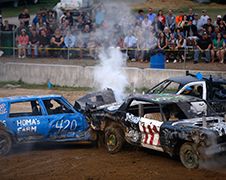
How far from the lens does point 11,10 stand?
39.3 m

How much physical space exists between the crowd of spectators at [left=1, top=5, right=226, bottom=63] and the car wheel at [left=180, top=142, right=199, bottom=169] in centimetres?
1115

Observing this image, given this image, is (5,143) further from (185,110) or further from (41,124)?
(185,110)

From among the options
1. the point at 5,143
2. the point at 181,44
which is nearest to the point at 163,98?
the point at 5,143

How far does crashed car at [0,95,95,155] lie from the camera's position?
13.6 meters

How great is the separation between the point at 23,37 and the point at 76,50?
267cm

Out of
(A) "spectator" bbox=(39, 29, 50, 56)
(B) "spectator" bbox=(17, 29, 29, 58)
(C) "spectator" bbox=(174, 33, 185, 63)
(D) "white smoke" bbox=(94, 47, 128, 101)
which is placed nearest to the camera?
(D) "white smoke" bbox=(94, 47, 128, 101)

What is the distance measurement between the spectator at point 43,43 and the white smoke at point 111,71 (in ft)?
10.7

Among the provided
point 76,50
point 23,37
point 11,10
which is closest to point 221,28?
point 76,50

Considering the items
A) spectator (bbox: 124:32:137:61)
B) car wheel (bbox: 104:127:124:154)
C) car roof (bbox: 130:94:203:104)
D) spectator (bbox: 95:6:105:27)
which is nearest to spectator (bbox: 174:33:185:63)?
spectator (bbox: 124:32:137:61)

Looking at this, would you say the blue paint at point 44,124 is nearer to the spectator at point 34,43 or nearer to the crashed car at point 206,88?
the crashed car at point 206,88

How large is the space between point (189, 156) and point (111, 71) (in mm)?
9335

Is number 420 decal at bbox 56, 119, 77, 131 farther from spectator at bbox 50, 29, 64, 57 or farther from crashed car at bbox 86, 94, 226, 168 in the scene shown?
spectator at bbox 50, 29, 64, 57

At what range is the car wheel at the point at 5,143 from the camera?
13.4m

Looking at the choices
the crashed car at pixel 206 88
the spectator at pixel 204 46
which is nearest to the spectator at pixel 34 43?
the spectator at pixel 204 46
